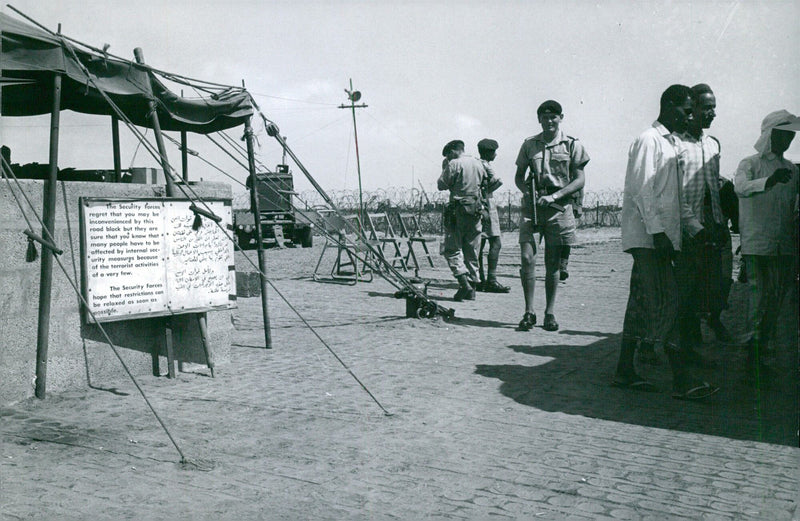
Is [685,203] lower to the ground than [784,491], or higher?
higher

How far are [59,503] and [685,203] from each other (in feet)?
14.1

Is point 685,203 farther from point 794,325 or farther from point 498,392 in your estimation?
point 794,325

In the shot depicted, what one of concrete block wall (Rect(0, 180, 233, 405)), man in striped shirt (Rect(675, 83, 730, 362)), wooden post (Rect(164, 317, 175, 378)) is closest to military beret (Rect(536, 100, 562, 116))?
man in striped shirt (Rect(675, 83, 730, 362))

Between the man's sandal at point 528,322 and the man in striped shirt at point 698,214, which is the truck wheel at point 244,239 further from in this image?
the man in striped shirt at point 698,214

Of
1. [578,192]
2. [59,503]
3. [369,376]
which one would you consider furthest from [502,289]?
[59,503]

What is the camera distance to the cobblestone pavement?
3.46 meters

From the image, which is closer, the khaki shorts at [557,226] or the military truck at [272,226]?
the khaki shorts at [557,226]

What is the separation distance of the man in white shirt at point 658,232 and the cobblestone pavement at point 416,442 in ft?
1.17

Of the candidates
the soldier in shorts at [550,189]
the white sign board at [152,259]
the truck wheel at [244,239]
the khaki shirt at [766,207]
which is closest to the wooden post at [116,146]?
the white sign board at [152,259]

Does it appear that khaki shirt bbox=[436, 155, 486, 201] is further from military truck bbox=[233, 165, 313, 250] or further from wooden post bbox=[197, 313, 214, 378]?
military truck bbox=[233, 165, 313, 250]

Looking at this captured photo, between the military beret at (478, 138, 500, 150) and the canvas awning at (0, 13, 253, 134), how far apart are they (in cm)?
475

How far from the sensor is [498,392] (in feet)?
17.9

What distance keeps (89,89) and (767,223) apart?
17.6 feet

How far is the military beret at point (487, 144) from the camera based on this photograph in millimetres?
11445
